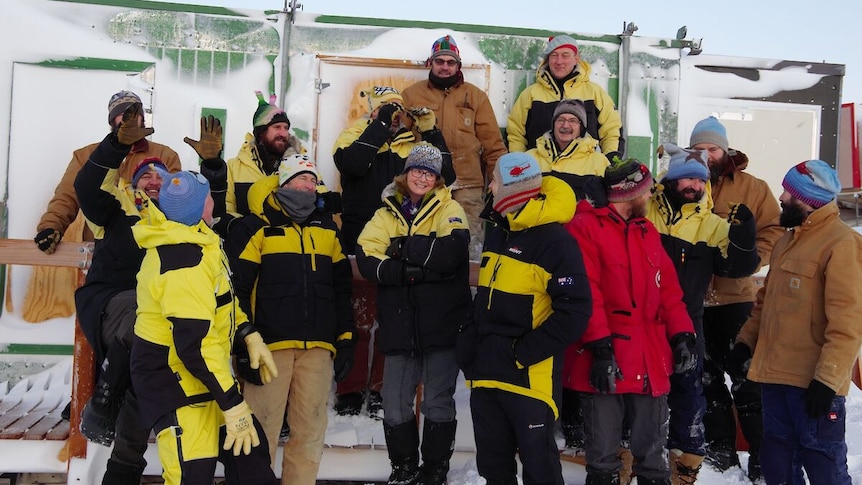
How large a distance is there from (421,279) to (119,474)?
5.89ft

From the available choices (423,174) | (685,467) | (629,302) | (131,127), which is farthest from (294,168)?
(685,467)

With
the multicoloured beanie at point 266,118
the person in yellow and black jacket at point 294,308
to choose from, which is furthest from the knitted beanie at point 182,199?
the multicoloured beanie at point 266,118

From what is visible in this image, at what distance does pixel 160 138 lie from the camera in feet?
17.1

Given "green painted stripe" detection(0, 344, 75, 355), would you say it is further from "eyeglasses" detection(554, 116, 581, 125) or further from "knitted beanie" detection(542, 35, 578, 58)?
"knitted beanie" detection(542, 35, 578, 58)

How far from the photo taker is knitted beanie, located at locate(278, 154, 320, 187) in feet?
12.3

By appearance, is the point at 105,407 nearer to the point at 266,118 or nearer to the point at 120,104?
the point at 120,104

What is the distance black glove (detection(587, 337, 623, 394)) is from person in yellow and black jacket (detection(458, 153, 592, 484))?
163 mm

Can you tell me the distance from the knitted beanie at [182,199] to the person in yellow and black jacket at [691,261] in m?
2.49

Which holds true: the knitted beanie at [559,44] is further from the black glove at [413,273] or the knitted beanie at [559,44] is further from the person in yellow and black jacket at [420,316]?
the black glove at [413,273]

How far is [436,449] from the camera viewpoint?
363 centimetres

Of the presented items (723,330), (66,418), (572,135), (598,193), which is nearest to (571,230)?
(598,193)

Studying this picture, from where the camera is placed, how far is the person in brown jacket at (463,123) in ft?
16.4

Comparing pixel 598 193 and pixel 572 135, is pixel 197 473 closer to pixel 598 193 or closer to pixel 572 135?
pixel 598 193

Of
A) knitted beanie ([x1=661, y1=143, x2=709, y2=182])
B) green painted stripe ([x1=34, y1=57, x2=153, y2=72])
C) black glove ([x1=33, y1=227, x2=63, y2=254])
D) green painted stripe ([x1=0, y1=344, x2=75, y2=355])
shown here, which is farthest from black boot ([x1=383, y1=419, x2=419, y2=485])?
green painted stripe ([x1=34, y1=57, x2=153, y2=72])
